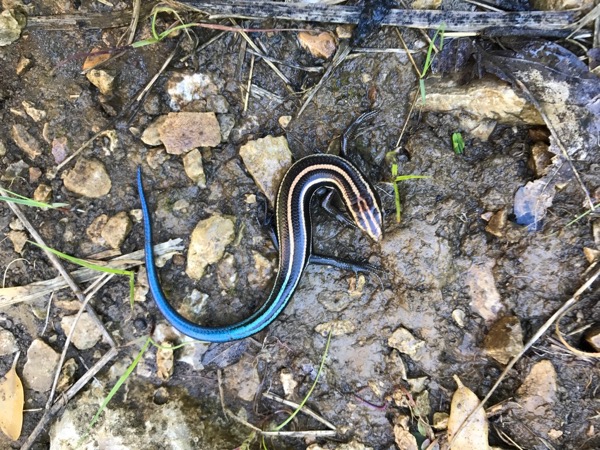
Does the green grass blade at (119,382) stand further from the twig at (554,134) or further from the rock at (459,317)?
the twig at (554,134)

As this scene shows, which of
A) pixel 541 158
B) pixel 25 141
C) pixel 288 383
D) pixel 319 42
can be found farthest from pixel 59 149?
pixel 541 158

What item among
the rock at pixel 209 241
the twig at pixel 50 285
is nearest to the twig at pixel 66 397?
the twig at pixel 50 285

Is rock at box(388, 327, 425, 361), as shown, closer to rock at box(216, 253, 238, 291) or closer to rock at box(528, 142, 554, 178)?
rock at box(216, 253, 238, 291)

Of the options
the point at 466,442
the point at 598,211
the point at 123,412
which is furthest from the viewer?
the point at 123,412

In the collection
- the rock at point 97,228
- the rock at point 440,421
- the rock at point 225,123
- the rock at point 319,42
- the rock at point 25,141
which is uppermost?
the rock at point 319,42

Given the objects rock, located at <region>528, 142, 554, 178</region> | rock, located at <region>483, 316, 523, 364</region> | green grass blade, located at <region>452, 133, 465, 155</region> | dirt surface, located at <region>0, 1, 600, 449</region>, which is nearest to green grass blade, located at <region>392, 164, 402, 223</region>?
dirt surface, located at <region>0, 1, 600, 449</region>

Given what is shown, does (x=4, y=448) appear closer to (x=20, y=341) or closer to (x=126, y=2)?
(x=20, y=341)

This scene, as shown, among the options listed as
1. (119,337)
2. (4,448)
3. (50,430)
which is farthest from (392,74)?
(4,448)
